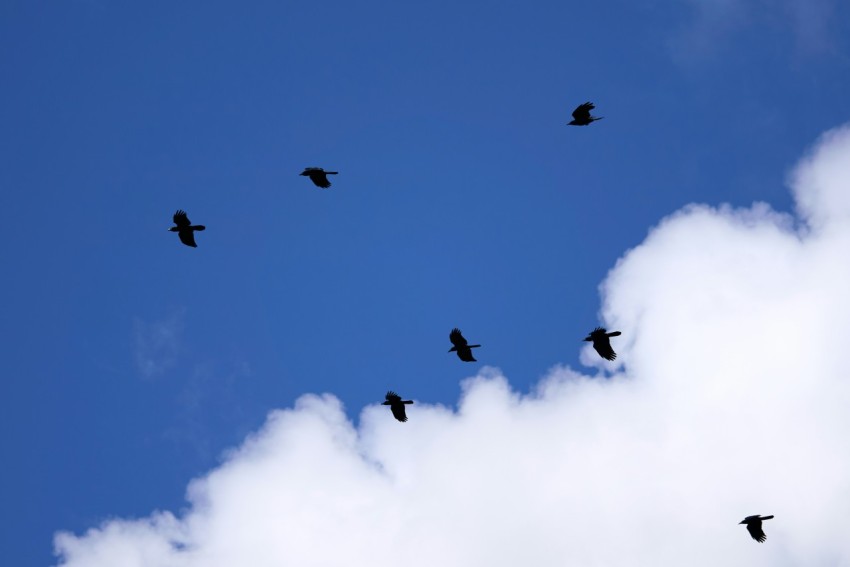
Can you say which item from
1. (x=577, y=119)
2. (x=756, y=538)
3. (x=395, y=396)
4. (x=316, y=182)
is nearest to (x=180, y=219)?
(x=316, y=182)

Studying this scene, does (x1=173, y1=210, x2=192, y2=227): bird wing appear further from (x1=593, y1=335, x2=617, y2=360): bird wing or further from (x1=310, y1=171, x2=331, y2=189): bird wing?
(x1=593, y1=335, x2=617, y2=360): bird wing

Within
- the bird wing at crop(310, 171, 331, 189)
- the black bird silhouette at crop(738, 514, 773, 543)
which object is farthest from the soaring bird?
the black bird silhouette at crop(738, 514, 773, 543)

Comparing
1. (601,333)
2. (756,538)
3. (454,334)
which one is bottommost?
(756,538)

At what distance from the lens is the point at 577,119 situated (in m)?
61.4

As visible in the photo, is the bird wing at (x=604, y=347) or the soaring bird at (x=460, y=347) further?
the soaring bird at (x=460, y=347)

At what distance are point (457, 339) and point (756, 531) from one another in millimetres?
18353

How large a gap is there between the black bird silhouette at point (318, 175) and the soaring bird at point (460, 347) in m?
10.6

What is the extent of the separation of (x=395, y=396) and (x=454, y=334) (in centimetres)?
564

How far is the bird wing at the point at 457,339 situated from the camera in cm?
6162

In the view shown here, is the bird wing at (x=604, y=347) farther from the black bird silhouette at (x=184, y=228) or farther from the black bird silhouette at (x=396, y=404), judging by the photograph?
the black bird silhouette at (x=184, y=228)

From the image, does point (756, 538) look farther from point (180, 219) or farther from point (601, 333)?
point (180, 219)

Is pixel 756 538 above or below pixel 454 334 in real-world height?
below

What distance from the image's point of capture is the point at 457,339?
203 ft

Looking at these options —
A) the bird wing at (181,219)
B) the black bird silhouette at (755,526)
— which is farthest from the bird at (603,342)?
the bird wing at (181,219)
